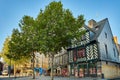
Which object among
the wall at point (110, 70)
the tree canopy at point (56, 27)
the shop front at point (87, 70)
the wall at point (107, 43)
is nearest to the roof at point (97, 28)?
the wall at point (107, 43)

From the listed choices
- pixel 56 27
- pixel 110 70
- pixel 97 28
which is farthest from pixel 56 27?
pixel 110 70

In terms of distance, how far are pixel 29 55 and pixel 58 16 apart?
11320 mm

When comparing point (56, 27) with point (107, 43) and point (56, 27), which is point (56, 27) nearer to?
point (56, 27)

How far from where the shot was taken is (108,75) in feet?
89.2

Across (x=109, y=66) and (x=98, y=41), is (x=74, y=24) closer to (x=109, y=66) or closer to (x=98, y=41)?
(x=98, y=41)

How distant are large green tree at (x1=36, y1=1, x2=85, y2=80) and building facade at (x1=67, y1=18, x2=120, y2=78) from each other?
4726 mm

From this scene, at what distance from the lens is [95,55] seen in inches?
1038

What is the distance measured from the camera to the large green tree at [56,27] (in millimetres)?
19828

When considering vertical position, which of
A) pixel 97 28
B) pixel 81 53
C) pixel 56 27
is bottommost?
pixel 81 53

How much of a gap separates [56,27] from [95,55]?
9525mm

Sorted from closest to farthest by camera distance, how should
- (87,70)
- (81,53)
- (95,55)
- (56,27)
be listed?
(56,27)
(95,55)
(87,70)
(81,53)

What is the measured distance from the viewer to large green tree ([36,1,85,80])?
19.8m

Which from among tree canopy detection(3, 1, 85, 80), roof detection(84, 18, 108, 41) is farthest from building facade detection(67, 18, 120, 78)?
tree canopy detection(3, 1, 85, 80)

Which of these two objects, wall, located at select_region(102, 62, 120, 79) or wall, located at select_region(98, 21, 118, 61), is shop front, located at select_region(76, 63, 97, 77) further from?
wall, located at select_region(98, 21, 118, 61)
